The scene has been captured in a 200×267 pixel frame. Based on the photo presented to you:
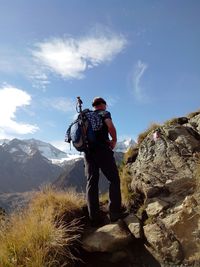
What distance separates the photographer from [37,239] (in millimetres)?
7008

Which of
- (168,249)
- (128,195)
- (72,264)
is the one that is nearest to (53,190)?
(128,195)

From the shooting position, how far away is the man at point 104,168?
26.9 ft

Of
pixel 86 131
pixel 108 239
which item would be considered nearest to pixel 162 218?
pixel 108 239

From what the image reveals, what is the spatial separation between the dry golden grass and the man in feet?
2.49

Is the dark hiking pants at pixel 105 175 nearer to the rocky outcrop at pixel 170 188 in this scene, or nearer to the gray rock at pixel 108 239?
the gray rock at pixel 108 239

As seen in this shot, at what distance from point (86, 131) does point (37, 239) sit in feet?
8.76

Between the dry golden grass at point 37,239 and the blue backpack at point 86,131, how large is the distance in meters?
1.68

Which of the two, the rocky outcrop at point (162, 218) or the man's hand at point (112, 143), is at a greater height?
the man's hand at point (112, 143)

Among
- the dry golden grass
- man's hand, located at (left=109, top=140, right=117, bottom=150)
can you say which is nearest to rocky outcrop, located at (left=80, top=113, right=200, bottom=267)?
the dry golden grass

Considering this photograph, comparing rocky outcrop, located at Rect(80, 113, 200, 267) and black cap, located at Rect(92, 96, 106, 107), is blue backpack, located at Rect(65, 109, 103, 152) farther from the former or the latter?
rocky outcrop, located at Rect(80, 113, 200, 267)

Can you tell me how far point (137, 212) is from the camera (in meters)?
8.55

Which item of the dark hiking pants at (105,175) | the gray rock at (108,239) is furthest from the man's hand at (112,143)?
the gray rock at (108,239)

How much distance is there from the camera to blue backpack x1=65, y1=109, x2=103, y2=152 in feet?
27.1

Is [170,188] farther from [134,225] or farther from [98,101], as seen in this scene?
[98,101]
